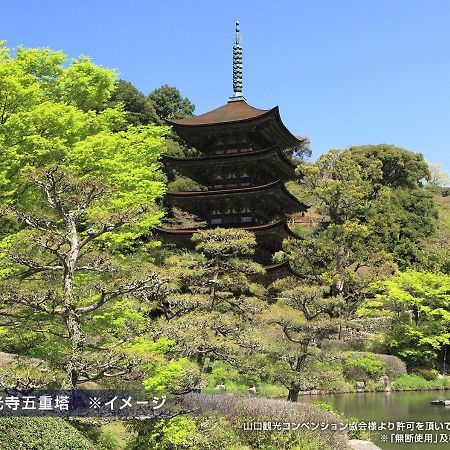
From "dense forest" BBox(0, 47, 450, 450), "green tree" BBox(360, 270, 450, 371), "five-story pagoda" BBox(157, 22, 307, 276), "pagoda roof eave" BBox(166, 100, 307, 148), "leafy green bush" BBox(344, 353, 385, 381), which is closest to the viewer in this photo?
"dense forest" BBox(0, 47, 450, 450)

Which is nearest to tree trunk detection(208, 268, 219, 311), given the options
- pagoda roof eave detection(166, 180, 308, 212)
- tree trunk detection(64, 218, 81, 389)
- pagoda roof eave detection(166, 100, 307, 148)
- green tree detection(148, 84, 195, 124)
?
pagoda roof eave detection(166, 180, 308, 212)

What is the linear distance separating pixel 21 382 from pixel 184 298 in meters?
7.23

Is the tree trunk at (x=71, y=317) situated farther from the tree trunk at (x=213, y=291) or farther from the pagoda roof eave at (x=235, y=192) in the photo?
the pagoda roof eave at (x=235, y=192)

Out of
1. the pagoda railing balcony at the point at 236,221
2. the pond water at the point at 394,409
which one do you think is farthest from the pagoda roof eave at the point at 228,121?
the pond water at the point at 394,409

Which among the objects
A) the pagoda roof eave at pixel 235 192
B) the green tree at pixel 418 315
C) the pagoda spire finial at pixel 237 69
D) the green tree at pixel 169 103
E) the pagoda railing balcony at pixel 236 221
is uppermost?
the green tree at pixel 169 103

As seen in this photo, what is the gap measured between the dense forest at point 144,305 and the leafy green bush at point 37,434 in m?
0.02

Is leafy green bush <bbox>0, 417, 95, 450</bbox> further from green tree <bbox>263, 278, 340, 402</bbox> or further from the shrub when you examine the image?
the shrub

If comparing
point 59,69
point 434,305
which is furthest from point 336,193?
point 59,69

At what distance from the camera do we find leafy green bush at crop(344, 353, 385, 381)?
2634cm

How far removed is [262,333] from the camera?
1689cm

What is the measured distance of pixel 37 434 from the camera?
752cm

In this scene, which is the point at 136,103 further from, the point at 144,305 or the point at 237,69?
the point at 144,305

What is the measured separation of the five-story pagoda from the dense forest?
1.62 metres

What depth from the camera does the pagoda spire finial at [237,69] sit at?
3192 centimetres
